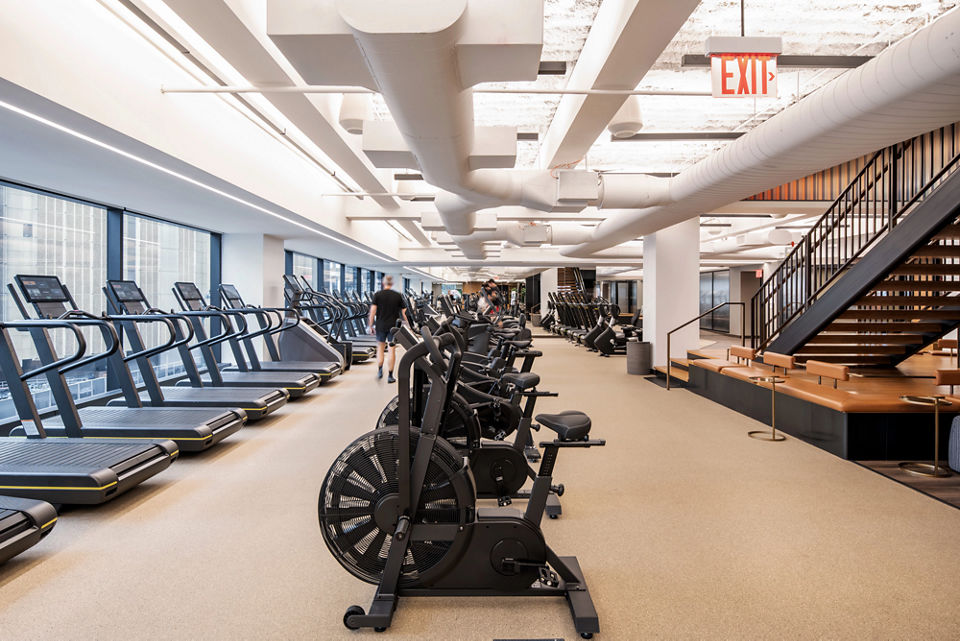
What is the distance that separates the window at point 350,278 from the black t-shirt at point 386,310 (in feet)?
35.6

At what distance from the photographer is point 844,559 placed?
286 cm

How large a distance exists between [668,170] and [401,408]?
7.66 metres

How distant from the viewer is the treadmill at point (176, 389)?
5.29m

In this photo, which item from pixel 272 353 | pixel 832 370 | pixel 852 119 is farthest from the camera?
pixel 272 353

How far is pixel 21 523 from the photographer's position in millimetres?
2689

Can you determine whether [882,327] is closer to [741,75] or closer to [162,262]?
[741,75]

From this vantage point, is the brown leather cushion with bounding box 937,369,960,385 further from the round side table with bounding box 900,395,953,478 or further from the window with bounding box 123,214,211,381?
the window with bounding box 123,214,211,381

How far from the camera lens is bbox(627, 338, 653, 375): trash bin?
385 inches

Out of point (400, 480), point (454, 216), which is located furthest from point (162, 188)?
point (400, 480)

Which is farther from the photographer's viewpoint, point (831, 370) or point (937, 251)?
point (831, 370)

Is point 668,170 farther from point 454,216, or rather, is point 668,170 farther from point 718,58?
point 718,58

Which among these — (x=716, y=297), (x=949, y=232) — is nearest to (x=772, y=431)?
(x=949, y=232)

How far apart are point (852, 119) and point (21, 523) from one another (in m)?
5.24

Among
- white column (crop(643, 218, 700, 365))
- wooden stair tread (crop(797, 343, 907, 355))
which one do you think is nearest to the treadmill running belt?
wooden stair tread (crop(797, 343, 907, 355))
